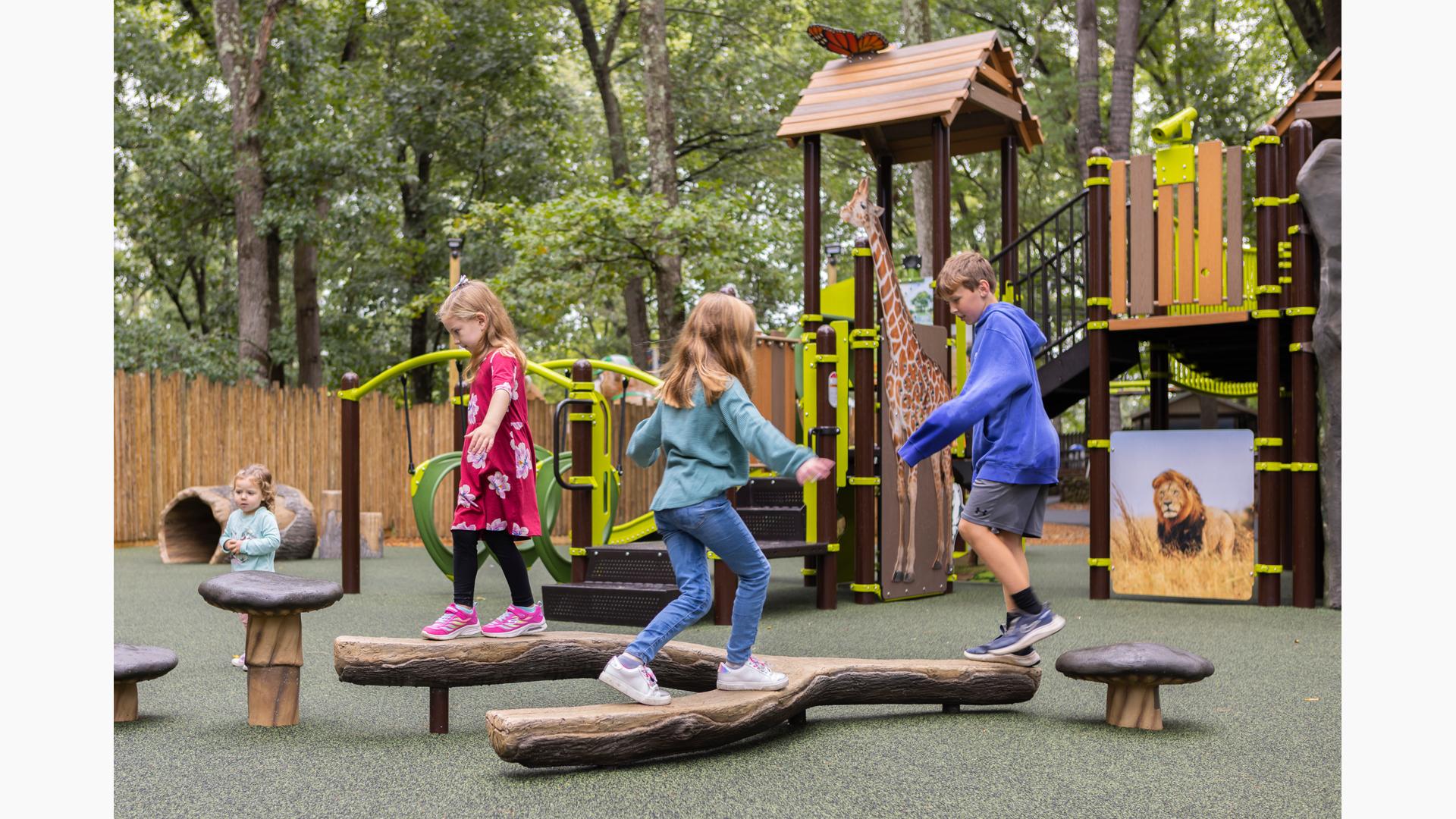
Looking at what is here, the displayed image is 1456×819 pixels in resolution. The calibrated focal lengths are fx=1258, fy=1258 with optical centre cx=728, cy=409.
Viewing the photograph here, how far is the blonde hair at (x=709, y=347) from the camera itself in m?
4.07

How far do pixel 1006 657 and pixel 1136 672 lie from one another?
601 mm

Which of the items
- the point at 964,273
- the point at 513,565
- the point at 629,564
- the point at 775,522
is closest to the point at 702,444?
the point at 513,565

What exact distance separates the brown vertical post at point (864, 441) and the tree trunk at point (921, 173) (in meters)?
9.07

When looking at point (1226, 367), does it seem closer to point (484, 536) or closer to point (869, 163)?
point (484, 536)

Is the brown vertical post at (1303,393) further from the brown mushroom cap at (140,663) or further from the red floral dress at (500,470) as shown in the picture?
the brown mushroom cap at (140,663)

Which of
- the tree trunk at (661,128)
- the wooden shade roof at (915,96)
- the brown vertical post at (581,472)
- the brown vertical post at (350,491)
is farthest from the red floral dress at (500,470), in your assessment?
the tree trunk at (661,128)

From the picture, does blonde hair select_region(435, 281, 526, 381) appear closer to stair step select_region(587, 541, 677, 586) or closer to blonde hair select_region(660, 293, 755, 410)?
blonde hair select_region(660, 293, 755, 410)

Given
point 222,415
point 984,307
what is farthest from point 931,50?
point 222,415

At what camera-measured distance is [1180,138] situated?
9.19 metres

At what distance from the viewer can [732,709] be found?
3.98 metres

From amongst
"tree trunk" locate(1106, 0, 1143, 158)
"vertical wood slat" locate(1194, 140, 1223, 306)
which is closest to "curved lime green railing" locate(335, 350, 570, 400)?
"vertical wood slat" locate(1194, 140, 1223, 306)

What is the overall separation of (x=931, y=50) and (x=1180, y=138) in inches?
94.4

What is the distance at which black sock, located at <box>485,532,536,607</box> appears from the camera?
181 inches

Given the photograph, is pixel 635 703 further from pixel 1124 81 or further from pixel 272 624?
pixel 1124 81
